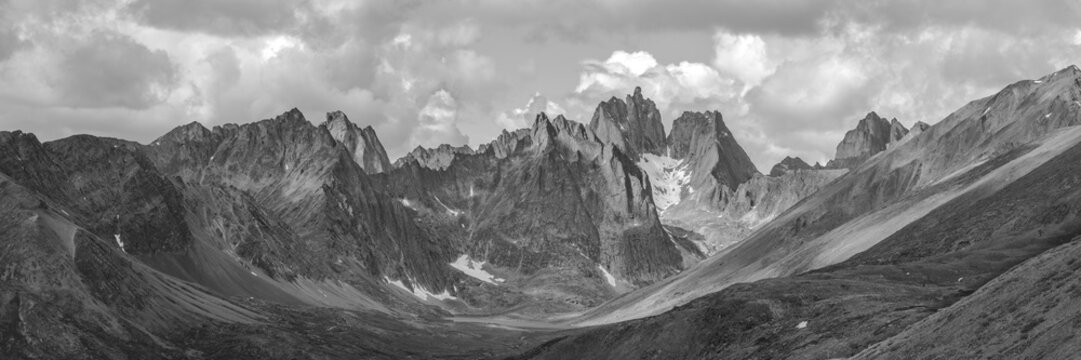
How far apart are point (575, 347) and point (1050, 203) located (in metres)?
90.1

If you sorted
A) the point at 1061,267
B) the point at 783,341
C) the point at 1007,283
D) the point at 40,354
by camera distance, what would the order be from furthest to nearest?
the point at 40,354, the point at 783,341, the point at 1007,283, the point at 1061,267

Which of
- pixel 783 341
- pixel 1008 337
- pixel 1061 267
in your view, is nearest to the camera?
pixel 1008 337

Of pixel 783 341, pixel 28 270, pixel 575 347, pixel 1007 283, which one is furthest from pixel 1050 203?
pixel 28 270

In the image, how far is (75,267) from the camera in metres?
194

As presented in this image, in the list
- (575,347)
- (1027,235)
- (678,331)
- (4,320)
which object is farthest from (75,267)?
(1027,235)

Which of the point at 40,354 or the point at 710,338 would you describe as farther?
the point at 40,354

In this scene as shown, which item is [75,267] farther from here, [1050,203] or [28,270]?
[1050,203]

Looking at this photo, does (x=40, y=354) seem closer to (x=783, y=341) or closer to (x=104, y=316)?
(x=104, y=316)

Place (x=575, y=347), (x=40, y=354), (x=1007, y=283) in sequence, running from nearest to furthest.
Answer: (x=1007, y=283) < (x=575, y=347) < (x=40, y=354)

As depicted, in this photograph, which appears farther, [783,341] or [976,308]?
[783,341]

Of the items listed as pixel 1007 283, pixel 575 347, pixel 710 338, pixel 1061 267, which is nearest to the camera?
pixel 1061 267

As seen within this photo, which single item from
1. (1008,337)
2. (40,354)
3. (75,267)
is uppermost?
(75,267)

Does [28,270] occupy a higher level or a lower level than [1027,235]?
higher

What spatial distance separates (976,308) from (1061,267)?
5598mm
